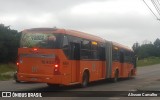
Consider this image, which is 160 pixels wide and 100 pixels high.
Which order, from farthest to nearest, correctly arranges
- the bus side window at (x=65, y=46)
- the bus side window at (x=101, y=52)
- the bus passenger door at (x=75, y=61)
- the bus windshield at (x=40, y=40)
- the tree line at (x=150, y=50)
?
the tree line at (x=150, y=50), the bus side window at (x=101, y=52), the bus passenger door at (x=75, y=61), the bus side window at (x=65, y=46), the bus windshield at (x=40, y=40)

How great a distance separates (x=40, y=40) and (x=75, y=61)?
101 inches

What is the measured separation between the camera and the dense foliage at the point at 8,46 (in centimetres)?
5738

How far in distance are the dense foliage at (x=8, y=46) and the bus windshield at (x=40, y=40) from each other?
35.5m

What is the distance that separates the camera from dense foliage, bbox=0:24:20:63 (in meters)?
57.4

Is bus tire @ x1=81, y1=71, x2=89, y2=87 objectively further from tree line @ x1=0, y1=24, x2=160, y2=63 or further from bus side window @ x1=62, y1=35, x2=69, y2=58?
tree line @ x1=0, y1=24, x2=160, y2=63

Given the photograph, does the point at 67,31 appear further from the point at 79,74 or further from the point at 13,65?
the point at 13,65

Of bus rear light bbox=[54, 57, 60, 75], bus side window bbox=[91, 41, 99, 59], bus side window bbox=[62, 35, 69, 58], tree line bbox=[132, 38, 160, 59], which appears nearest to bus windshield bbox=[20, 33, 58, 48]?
bus side window bbox=[62, 35, 69, 58]

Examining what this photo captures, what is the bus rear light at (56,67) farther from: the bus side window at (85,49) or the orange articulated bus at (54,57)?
the bus side window at (85,49)

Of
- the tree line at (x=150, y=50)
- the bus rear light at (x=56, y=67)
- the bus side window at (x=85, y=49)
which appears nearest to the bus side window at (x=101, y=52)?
the bus side window at (x=85, y=49)

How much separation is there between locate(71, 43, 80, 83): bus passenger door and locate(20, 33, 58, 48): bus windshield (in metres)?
1.78

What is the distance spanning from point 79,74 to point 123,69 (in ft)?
40.5

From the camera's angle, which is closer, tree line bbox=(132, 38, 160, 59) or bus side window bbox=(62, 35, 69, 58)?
bus side window bbox=(62, 35, 69, 58)

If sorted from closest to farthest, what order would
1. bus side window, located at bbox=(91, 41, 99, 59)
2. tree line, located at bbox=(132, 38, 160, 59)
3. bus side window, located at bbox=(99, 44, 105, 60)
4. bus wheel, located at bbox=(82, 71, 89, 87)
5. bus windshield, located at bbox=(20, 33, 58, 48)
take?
bus windshield, located at bbox=(20, 33, 58, 48)
bus wheel, located at bbox=(82, 71, 89, 87)
bus side window, located at bbox=(91, 41, 99, 59)
bus side window, located at bbox=(99, 44, 105, 60)
tree line, located at bbox=(132, 38, 160, 59)

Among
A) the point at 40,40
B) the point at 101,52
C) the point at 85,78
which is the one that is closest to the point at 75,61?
the point at 85,78
